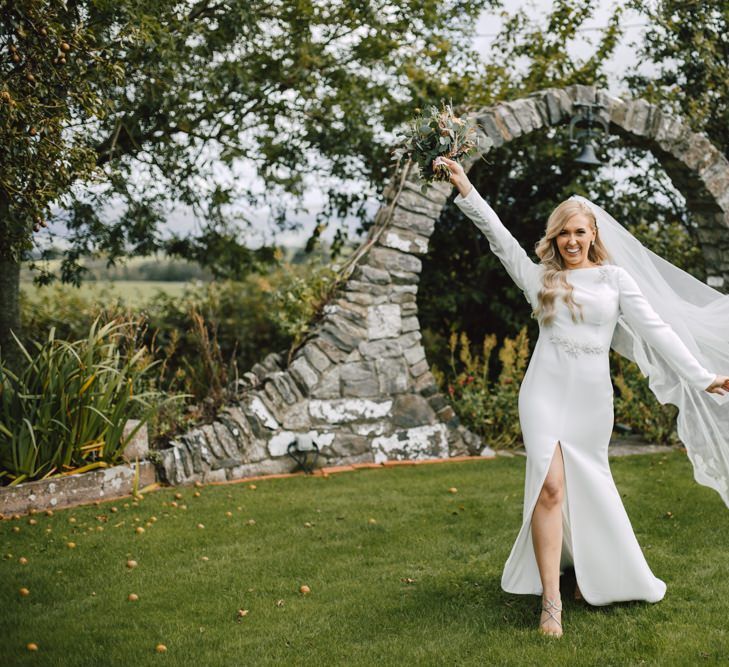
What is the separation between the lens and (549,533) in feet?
11.7

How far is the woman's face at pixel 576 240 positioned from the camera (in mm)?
3830

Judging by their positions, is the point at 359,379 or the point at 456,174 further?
the point at 359,379

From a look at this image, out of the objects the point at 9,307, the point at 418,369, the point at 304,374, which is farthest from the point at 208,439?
the point at 9,307

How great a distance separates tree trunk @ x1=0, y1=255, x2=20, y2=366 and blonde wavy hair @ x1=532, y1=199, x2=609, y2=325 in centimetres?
527

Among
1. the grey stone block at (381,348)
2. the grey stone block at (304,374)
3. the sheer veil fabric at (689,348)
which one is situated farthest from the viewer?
the grey stone block at (381,348)

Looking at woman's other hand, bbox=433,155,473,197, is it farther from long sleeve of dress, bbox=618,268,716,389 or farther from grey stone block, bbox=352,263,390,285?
grey stone block, bbox=352,263,390,285

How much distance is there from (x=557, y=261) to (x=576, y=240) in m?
0.15

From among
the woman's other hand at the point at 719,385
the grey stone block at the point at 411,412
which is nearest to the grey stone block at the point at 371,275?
the grey stone block at the point at 411,412

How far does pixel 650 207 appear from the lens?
32.3 feet

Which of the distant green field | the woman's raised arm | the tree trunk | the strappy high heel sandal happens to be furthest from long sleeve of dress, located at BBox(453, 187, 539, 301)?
the distant green field

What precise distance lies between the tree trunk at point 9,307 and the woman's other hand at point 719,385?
600cm

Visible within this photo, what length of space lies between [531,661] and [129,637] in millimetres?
1712

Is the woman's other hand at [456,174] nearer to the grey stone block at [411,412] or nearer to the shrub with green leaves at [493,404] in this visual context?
the grey stone block at [411,412]

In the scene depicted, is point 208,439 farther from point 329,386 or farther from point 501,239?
point 501,239
